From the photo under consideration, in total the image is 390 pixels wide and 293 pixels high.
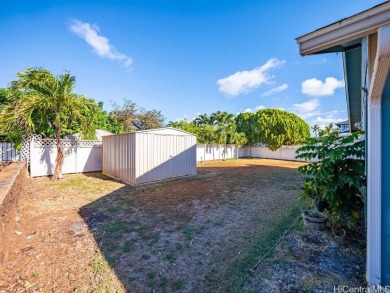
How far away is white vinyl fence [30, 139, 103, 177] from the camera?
28.1ft

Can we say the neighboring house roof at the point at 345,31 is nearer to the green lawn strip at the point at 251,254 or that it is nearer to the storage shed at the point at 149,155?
the green lawn strip at the point at 251,254

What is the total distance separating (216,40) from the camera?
32.5 ft

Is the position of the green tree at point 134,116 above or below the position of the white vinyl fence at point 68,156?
above

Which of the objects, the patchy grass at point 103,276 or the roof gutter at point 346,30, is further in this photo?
the patchy grass at point 103,276

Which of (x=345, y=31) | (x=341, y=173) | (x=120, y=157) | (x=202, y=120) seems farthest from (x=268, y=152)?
(x=345, y=31)

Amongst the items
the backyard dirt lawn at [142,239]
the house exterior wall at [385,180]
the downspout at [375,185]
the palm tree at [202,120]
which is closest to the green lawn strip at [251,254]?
the backyard dirt lawn at [142,239]

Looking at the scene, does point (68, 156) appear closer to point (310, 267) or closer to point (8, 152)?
point (8, 152)

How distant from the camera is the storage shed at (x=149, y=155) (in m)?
7.46

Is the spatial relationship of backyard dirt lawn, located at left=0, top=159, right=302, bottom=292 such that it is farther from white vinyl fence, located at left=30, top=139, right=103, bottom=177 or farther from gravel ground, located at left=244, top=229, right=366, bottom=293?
white vinyl fence, located at left=30, top=139, right=103, bottom=177

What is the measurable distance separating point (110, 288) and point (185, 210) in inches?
105

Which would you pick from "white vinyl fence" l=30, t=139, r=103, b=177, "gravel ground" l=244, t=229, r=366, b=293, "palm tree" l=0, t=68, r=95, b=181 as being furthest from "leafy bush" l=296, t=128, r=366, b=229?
"white vinyl fence" l=30, t=139, r=103, b=177

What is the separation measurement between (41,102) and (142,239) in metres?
7.24

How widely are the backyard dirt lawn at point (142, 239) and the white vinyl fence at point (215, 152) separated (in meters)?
11.3

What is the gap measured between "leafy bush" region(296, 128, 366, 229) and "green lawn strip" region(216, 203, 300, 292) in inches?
40.0
